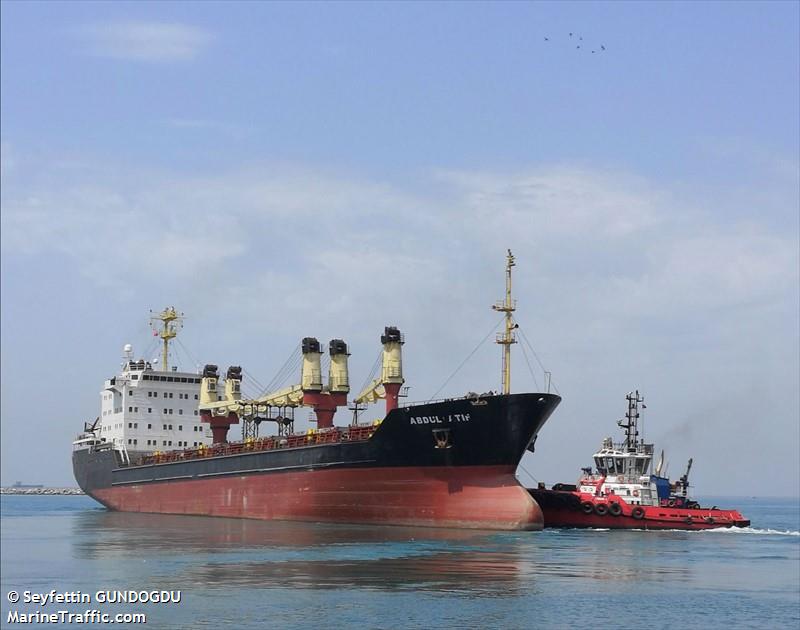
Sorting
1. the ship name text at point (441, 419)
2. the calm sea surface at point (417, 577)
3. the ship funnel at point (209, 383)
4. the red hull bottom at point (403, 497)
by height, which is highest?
the ship funnel at point (209, 383)

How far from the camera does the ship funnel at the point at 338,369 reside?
49.5 meters

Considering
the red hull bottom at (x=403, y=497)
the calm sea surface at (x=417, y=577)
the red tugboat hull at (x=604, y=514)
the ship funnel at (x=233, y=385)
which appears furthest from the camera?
the ship funnel at (x=233, y=385)

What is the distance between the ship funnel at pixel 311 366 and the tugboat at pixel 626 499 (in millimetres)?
11047

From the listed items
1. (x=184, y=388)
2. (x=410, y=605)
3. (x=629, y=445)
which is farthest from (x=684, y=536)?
(x=184, y=388)

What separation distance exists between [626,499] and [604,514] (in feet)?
6.20

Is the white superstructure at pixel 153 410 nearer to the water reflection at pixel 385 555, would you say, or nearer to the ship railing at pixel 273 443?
the ship railing at pixel 273 443

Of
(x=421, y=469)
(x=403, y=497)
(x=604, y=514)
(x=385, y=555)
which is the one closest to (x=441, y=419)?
(x=421, y=469)

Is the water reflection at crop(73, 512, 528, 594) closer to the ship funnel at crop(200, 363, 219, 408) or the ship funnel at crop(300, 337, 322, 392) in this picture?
the ship funnel at crop(300, 337, 322, 392)

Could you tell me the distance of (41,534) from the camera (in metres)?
44.8

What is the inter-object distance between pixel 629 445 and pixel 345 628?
100 ft

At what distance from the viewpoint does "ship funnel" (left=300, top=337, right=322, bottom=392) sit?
163 feet

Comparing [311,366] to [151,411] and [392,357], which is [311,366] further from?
[151,411]

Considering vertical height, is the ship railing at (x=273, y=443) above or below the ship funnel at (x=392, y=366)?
below

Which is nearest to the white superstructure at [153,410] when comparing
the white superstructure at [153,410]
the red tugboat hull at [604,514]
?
the white superstructure at [153,410]
